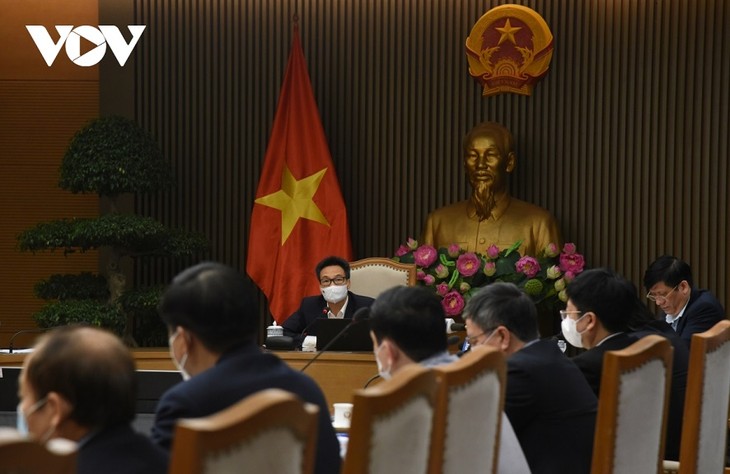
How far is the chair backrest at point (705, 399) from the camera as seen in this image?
3.46m

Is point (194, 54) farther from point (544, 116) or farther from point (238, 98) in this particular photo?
point (544, 116)

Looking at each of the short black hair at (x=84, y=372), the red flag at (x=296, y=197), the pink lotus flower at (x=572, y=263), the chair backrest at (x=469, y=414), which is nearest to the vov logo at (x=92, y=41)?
the red flag at (x=296, y=197)

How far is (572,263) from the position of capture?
7.99 metres

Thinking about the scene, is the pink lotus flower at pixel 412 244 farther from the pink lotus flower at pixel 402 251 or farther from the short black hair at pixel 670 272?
the short black hair at pixel 670 272

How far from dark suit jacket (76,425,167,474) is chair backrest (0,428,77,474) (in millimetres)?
535

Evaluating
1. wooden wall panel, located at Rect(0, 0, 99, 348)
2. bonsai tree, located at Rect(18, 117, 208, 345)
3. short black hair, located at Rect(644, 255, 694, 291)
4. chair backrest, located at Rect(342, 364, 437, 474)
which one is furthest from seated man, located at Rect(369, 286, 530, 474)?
wooden wall panel, located at Rect(0, 0, 99, 348)

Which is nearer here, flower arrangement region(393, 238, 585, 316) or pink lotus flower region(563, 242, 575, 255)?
flower arrangement region(393, 238, 585, 316)

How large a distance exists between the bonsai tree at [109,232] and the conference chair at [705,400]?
481 cm

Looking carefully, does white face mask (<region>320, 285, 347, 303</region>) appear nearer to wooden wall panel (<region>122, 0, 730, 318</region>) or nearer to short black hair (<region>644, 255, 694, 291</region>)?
short black hair (<region>644, 255, 694, 291</region>)

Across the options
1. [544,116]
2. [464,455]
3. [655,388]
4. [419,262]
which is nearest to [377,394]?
[464,455]

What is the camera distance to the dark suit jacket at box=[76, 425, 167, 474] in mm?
1904

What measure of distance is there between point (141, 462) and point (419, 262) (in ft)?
20.0

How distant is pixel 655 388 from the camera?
3.12 metres

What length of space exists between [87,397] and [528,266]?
605 cm
